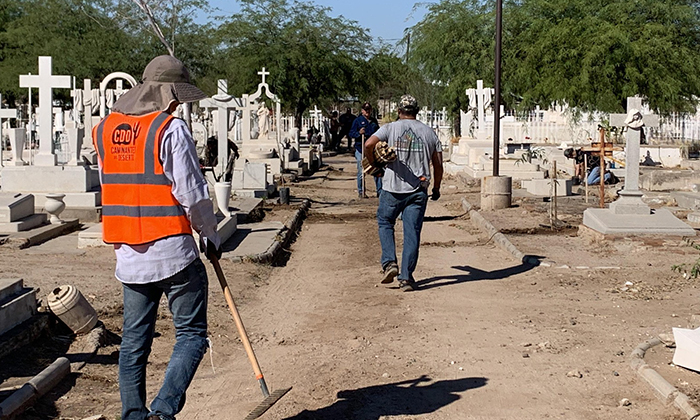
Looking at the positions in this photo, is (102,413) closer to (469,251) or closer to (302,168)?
(469,251)

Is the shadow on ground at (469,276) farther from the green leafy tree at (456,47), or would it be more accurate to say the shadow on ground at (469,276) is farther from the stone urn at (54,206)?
the green leafy tree at (456,47)

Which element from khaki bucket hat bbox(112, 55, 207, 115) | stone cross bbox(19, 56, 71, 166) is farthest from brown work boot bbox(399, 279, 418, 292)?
stone cross bbox(19, 56, 71, 166)

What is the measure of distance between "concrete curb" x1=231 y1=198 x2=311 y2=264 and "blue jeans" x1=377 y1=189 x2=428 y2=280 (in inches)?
100

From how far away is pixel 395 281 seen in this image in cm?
955

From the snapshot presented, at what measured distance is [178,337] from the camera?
4711mm

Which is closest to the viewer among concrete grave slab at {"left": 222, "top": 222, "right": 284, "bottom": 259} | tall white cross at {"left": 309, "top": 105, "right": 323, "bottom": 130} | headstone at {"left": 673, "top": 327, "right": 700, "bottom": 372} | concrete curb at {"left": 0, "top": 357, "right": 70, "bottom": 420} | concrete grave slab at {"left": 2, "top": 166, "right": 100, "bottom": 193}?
concrete curb at {"left": 0, "top": 357, "right": 70, "bottom": 420}

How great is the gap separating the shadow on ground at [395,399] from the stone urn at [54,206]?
8827mm

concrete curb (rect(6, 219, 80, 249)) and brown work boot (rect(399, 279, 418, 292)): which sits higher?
concrete curb (rect(6, 219, 80, 249))

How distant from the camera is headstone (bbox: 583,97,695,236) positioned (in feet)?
39.0

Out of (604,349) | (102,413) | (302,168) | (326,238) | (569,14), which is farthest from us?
(569,14)

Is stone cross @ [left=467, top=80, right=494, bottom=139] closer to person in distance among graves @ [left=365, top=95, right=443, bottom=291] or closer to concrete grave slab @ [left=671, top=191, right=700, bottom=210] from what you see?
concrete grave slab @ [left=671, top=191, right=700, bottom=210]

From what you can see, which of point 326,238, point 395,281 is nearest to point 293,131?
point 326,238

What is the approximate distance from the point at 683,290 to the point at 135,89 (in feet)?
20.6

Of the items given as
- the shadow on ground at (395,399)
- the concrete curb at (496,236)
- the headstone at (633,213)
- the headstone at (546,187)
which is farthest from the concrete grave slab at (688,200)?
the shadow on ground at (395,399)
